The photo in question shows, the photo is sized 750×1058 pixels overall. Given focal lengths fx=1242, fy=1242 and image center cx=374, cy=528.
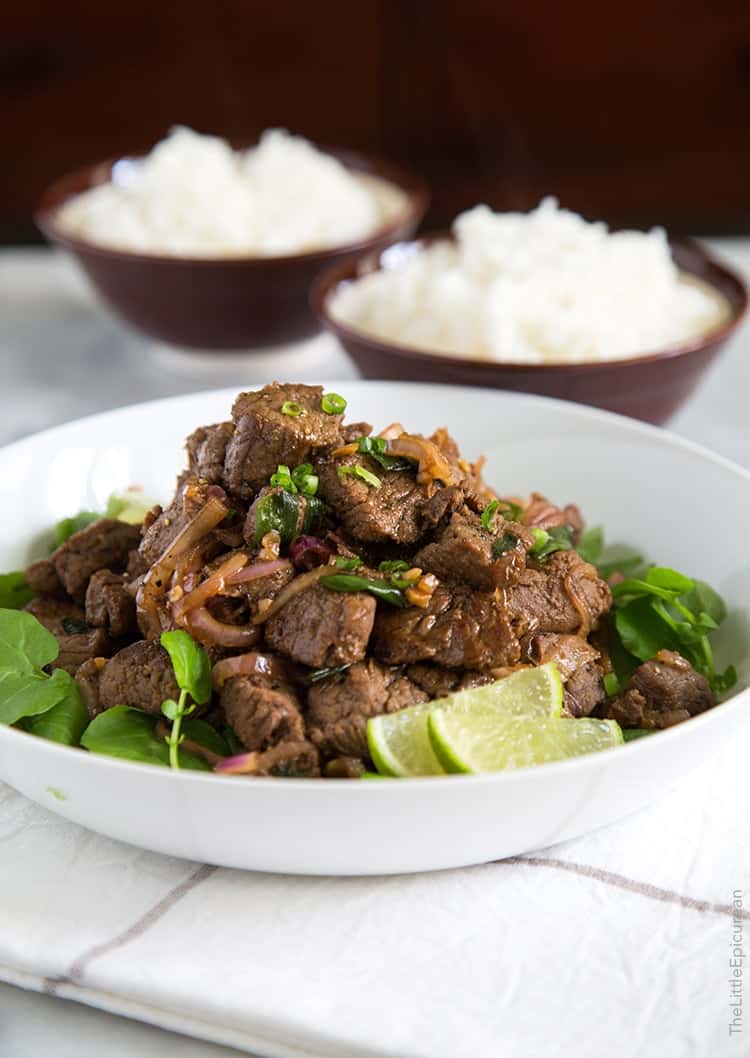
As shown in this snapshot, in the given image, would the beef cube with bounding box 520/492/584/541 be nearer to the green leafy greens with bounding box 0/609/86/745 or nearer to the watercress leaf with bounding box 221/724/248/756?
the watercress leaf with bounding box 221/724/248/756

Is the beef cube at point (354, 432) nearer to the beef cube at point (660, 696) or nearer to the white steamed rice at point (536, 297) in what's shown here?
the beef cube at point (660, 696)

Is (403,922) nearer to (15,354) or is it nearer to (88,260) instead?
(88,260)

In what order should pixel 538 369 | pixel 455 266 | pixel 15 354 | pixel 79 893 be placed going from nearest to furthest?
1. pixel 79 893
2. pixel 538 369
3. pixel 455 266
4. pixel 15 354

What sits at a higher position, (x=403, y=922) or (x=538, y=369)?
(x=538, y=369)

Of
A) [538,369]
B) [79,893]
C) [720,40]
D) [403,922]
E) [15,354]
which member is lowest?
[15,354]

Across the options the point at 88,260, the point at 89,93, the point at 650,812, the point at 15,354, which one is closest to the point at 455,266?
the point at 88,260

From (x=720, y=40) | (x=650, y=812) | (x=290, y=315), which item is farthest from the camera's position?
(x=720, y=40)

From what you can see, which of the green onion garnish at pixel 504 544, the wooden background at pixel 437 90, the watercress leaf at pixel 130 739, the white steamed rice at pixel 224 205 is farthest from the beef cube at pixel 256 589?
the wooden background at pixel 437 90

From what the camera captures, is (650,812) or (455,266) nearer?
(650,812)
